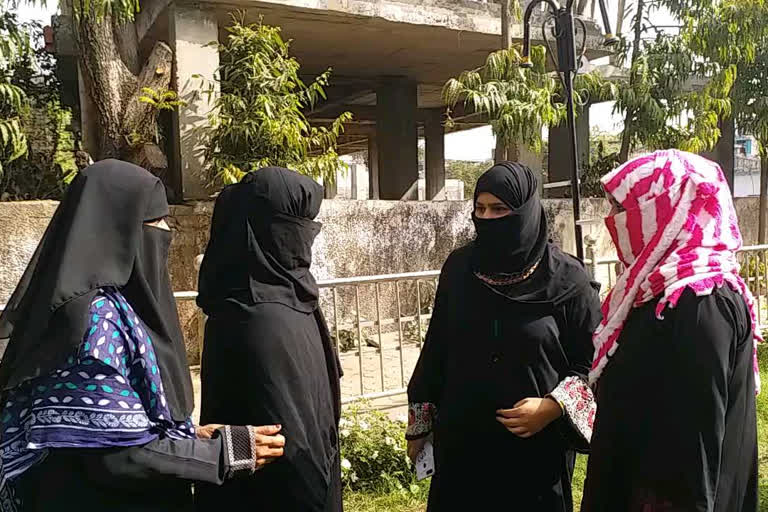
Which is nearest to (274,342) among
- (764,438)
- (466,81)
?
(764,438)

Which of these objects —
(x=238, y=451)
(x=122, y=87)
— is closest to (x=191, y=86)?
(x=122, y=87)

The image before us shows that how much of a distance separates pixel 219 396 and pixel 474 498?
88 cm

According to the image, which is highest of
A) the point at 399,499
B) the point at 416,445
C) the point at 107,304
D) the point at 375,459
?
the point at 107,304

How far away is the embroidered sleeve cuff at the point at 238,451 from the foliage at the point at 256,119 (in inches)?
161

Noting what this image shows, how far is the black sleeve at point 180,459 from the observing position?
52.5 inches

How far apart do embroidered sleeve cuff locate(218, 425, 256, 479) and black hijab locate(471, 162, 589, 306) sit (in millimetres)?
902

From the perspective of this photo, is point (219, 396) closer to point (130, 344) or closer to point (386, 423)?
point (130, 344)

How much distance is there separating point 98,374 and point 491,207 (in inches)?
51.8

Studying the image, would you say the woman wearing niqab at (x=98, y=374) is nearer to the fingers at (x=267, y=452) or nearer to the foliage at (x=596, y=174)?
the fingers at (x=267, y=452)

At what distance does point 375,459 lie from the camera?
3426mm

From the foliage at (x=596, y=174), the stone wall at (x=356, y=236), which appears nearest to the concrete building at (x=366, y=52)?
the stone wall at (x=356, y=236)

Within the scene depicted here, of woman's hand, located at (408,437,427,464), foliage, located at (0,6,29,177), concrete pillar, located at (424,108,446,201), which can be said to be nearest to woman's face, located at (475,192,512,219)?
woman's hand, located at (408,437,427,464)

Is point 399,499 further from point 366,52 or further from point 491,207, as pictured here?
point 366,52

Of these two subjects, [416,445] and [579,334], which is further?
[416,445]
